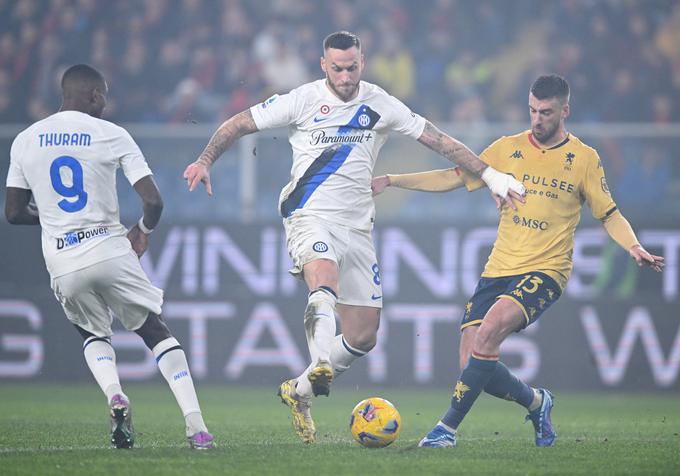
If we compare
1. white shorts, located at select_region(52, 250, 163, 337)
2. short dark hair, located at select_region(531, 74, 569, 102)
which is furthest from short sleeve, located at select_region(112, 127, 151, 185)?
short dark hair, located at select_region(531, 74, 569, 102)

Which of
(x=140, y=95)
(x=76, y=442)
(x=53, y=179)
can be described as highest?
(x=140, y=95)

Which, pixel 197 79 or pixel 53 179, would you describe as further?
pixel 197 79

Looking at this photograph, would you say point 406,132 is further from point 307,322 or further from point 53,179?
point 53,179

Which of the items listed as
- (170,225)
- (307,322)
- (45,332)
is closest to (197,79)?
(170,225)

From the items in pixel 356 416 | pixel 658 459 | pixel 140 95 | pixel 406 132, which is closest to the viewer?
pixel 658 459

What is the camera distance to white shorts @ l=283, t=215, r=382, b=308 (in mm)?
8492

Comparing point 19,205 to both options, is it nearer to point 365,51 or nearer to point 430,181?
point 430,181

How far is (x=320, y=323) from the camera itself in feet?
26.2

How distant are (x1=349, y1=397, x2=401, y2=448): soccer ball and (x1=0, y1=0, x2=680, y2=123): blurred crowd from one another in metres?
8.92

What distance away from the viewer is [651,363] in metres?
14.3

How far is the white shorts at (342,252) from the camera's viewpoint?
8.49 m

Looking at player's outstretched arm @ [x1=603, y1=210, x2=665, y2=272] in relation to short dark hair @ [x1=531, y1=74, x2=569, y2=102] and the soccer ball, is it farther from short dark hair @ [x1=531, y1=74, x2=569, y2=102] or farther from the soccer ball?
the soccer ball

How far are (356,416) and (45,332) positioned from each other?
7266 millimetres

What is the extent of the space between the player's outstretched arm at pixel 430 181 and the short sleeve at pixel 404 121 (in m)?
0.34
